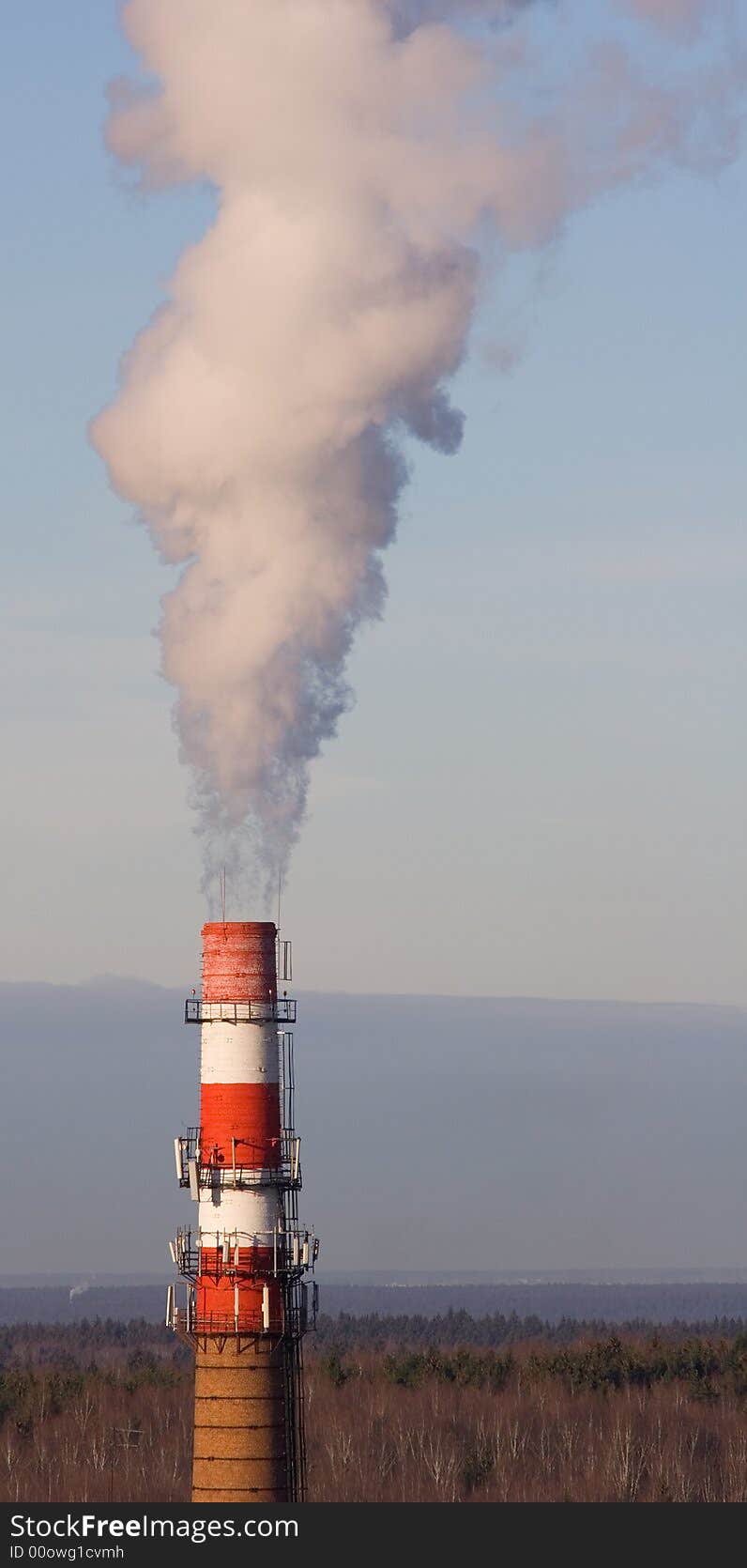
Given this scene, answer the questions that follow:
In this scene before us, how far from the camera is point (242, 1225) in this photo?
5238cm

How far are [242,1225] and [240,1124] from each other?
93.2 inches

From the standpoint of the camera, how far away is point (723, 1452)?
112 metres

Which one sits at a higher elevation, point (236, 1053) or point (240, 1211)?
point (236, 1053)

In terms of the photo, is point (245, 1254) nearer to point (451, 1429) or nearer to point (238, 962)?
point (238, 962)

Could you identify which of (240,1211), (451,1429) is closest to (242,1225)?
(240,1211)

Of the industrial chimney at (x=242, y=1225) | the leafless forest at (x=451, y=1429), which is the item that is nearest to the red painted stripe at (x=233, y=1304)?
the industrial chimney at (x=242, y=1225)

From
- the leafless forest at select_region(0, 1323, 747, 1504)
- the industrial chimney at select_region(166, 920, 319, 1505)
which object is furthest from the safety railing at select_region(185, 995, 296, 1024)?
the leafless forest at select_region(0, 1323, 747, 1504)

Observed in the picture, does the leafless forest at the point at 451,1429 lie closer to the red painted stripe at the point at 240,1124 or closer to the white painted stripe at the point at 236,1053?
the red painted stripe at the point at 240,1124

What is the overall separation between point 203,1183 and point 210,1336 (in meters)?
3.35

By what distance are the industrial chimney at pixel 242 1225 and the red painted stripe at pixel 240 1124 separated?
21 millimetres
